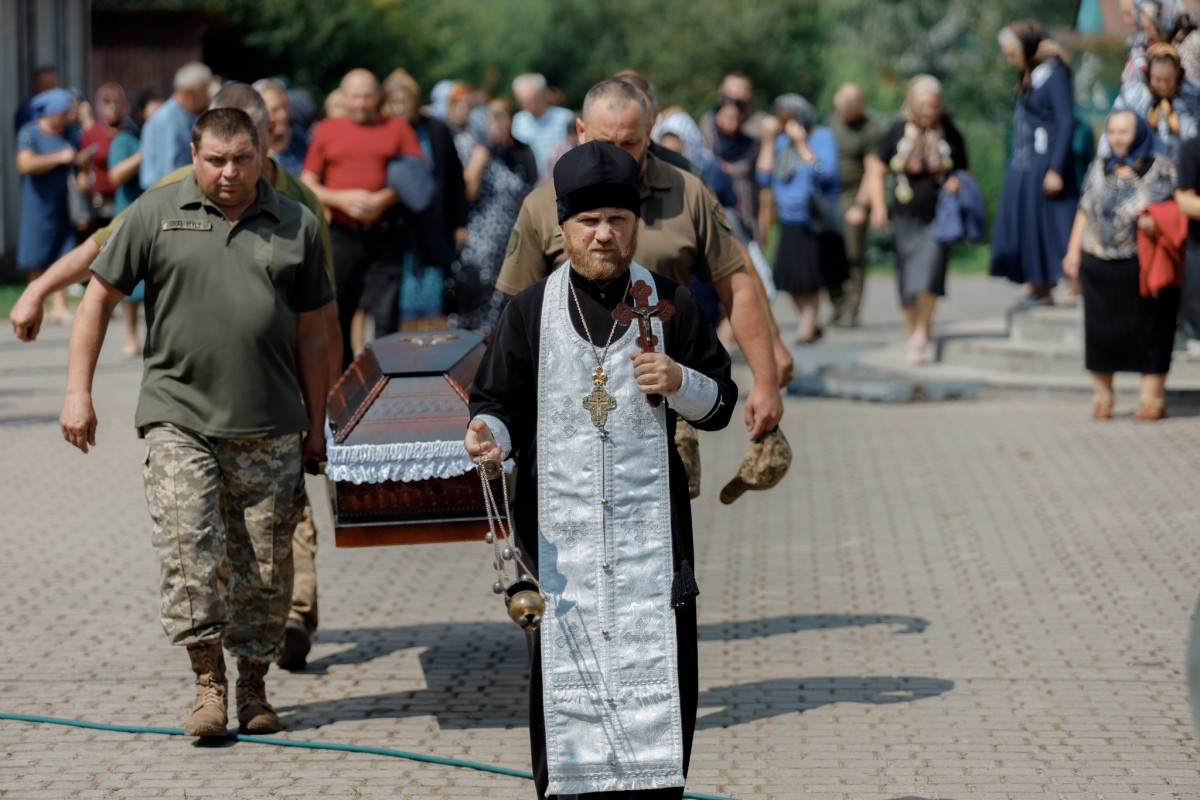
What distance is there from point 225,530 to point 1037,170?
9840 millimetres

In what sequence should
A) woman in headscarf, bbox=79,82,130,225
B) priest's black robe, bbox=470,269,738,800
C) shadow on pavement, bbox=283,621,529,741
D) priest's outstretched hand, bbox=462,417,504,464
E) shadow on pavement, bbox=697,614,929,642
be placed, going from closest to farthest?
priest's outstretched hand, bbox=462,417,504,464 → priest's black robe, bbox=470,269,738,800 → shadow on pavement, bbox=283,621,529,741 → shadow on pavement, bbox=697,614,929,642 → woman in headscarf, bbox=79,82,130,225

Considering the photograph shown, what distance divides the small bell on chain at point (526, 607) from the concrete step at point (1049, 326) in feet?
33.7

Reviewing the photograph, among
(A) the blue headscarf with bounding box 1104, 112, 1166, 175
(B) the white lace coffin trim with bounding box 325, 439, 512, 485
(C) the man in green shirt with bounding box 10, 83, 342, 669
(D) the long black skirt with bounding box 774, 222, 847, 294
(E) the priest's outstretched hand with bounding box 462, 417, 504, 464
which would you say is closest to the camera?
(E) the priest's outstretched hand with bounding box 462, 417, 504, 464

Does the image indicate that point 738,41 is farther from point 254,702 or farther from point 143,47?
point 254,702

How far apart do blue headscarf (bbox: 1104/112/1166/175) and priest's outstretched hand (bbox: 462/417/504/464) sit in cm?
802

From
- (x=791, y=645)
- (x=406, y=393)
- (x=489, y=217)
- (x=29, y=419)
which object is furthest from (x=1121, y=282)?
(x=29, y=419)

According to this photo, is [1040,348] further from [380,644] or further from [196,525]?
[196,525]

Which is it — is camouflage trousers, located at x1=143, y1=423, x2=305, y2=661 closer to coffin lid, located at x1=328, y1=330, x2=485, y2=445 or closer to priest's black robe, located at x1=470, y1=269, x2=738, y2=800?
coffin lid, located at x1=328, y1=330, x2=485, y2=445

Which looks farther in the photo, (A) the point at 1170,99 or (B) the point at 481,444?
(A) the point at 1170,99

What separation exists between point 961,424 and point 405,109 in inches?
175

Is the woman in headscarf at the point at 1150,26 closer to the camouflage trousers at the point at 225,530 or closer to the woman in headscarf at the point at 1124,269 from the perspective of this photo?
the woman in headscarf at the point at 1124,269

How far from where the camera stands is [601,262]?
4.55m

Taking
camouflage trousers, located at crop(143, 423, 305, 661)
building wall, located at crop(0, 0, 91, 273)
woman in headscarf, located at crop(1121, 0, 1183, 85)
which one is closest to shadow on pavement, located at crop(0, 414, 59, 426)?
camouflage trousers, located at crop(143, 423, 305, 661)

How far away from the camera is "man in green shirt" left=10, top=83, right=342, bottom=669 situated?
5.96 m
